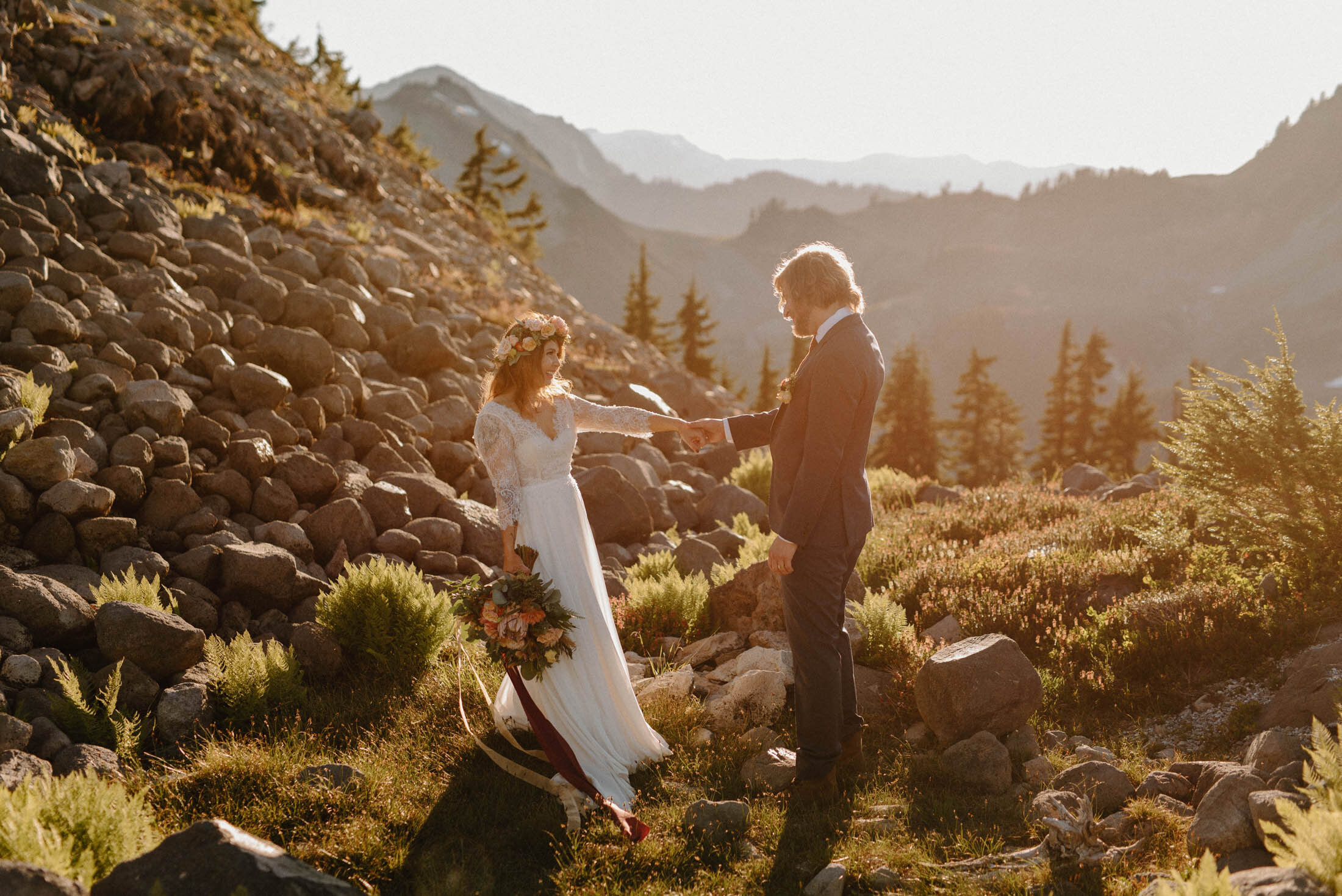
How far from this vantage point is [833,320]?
4691 mm

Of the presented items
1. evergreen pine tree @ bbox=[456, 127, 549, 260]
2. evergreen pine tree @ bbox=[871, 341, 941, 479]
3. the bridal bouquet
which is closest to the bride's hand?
the bridal bouquet

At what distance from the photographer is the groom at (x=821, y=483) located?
455 centimetres

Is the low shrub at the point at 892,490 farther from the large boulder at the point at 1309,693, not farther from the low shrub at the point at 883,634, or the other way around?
the large boulder at the point at 1309,693

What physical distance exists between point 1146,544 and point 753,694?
488 cm

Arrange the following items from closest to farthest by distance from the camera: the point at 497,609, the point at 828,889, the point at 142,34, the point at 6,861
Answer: the point at 6,861
the point at 828,889
the point at 497,609
the point at 142,34

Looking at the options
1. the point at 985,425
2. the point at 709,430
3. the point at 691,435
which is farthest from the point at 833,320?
the point at 985,425

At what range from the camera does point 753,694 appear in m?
6.03

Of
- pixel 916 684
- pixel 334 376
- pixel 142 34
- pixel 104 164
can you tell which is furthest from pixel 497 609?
pixel 142 34

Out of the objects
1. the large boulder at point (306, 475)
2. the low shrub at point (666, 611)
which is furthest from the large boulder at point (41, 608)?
the low shrub at point (666, 611)

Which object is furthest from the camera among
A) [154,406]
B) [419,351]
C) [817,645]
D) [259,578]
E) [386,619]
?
[419,351]

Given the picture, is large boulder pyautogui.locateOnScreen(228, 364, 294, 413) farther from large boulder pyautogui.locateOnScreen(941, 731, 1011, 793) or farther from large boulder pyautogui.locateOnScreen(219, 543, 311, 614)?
large boulder pyautogui.locateOnScreen(941, 731, 1011, 793)

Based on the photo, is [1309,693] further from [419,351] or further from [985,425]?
[985,425]

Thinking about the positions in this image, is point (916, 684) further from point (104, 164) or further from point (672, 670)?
point (104, 164)

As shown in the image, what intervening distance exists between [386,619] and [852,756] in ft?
12.8
